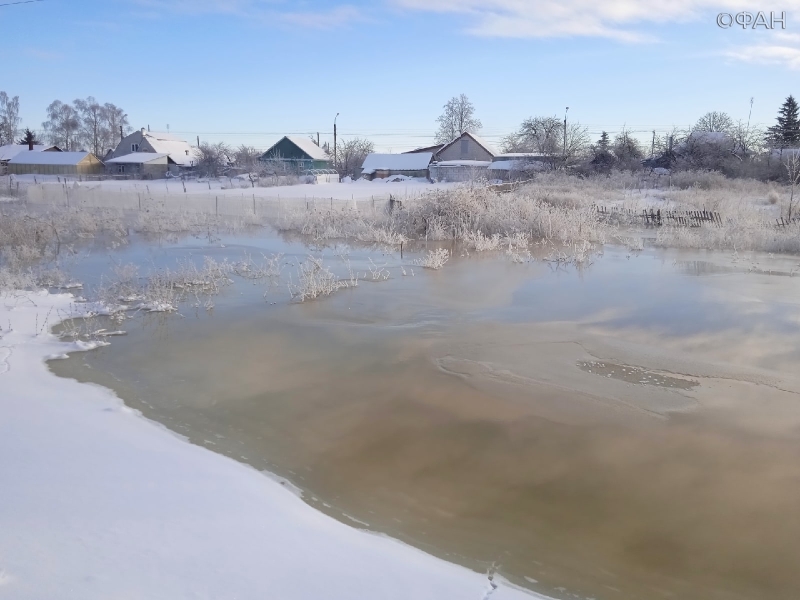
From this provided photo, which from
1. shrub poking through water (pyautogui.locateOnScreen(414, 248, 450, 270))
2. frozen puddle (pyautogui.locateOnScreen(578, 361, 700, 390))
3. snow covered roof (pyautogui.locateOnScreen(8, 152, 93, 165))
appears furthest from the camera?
snow covered roof (pyautogui.locateOnScreen(8, 152, 93, 165))

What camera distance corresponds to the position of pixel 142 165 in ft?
222

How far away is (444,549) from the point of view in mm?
4891

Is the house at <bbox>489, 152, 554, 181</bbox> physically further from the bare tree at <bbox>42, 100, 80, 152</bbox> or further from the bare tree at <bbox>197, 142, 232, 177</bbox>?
the bare tree at <bbox>42, 100, 80, 152</bbox>

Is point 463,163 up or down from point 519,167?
up

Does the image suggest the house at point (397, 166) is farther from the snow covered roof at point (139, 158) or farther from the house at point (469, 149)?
the snow covered roof at point (139, 158)

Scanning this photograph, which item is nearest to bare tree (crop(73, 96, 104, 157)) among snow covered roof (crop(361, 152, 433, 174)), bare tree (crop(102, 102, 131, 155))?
bare tree (crop(102, 102, 131, 155))

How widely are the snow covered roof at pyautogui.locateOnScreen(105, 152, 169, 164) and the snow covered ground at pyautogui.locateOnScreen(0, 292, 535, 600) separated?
219 feet

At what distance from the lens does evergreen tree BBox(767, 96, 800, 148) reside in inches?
2092

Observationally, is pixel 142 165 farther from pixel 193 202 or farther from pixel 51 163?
pixel 193 202

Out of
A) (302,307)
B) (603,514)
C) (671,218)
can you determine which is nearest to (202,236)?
(302,307)

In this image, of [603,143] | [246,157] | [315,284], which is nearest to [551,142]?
[603,143]

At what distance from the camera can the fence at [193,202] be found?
30.7 m

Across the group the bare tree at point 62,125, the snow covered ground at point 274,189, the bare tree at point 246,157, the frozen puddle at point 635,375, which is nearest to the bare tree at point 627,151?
the snow covered ground at point 274,189

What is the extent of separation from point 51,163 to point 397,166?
36.6 m
